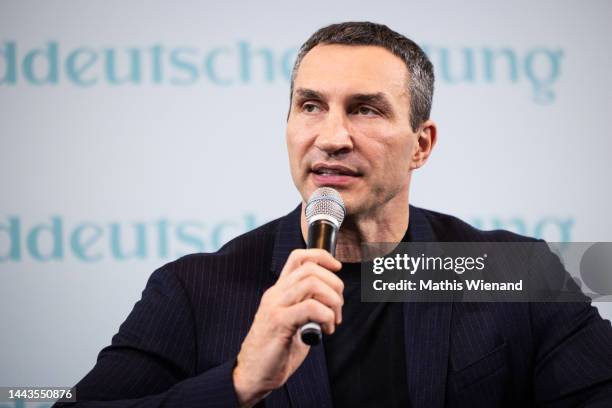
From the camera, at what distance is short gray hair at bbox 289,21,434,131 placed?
2.20 meters

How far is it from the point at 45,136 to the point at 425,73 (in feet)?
5.26

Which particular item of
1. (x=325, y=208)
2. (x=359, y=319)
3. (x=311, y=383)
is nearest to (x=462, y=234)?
(x=359, y=319)

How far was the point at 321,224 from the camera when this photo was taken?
1530mm

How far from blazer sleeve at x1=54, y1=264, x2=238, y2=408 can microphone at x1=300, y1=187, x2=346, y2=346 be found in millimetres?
463

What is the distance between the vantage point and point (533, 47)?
3236mm

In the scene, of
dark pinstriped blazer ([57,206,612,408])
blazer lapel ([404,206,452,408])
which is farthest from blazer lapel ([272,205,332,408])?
blazer lapel ([404,206,452,408])

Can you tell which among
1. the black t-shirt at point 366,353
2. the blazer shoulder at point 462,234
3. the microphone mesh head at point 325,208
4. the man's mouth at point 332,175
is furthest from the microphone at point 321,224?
the blazer shoulder at point 462,234

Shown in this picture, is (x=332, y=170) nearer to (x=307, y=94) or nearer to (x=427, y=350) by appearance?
(x=307, y=94)

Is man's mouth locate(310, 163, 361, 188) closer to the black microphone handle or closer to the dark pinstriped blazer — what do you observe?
the dark pinstriped blazer

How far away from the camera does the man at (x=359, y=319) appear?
197 centimetres

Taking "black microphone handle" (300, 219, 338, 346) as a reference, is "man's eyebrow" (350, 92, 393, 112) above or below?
above

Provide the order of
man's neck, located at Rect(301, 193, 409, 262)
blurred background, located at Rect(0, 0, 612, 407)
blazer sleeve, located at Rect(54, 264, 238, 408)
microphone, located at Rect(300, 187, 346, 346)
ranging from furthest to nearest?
1. blurred background, located at Rect(0, 0, 612, 407)
2. man's neck, located at Rect(301, 193, 409, 262)
3. blazer sleeve, located at Rect(54, 264, 238, 408)
4. microphone, located at Rect(300, 187, 346, 346)

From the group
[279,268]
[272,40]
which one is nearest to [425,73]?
[279,268]

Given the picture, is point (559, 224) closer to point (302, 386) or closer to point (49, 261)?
point (302, 386)
